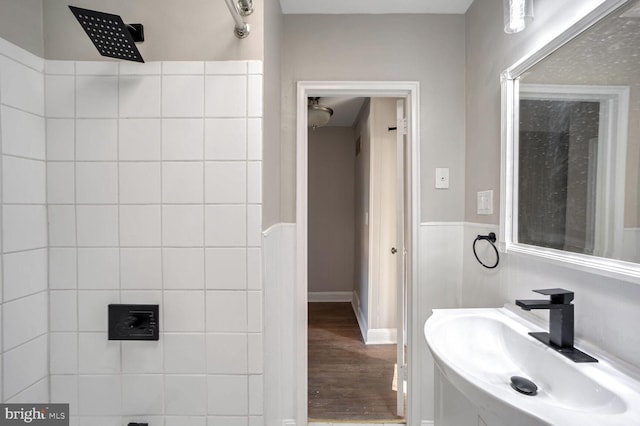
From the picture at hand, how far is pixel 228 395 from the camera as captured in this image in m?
1.00

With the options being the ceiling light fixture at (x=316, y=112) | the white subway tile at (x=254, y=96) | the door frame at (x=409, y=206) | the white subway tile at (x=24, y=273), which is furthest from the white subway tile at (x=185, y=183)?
A: the ceiling light fixture at (x=316, y=112)

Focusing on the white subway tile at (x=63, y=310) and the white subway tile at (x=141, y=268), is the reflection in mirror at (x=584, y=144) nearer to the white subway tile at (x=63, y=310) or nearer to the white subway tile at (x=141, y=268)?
the white subway tile at (x=141, y=268)

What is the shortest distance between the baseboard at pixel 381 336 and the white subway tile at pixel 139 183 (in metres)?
2.30

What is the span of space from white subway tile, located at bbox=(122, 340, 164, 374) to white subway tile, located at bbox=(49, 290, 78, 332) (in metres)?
0.22

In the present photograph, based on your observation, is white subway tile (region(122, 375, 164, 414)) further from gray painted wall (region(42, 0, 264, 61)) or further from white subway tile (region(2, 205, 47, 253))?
gray painted wall (region(42, 0, 264, 61))

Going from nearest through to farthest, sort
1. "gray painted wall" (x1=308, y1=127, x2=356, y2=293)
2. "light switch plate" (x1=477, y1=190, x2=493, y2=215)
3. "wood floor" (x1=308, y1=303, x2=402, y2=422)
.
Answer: "light switch plate" (x1=477, y1=190, x2=493, y2=215), "wood floor" (x1=308, y1=303, x2=402, y2=422), "gray painted wall" (x1=308, y1=127, x2=356, y2=293)

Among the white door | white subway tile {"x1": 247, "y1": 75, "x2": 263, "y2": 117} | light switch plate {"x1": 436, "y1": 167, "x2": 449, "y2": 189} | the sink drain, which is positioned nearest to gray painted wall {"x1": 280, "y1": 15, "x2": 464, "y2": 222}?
light switch plate {"x1": 436, "y1": 167, "x2": 449, "y2": 189}

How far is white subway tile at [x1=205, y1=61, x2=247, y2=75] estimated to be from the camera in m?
1.00

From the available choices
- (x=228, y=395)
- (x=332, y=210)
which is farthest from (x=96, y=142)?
(x=332, y=210)

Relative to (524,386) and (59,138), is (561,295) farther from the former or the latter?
(59,138)

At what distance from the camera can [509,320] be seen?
103 cm

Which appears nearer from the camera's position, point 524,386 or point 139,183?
point 524,386

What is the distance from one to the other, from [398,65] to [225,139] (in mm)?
1099

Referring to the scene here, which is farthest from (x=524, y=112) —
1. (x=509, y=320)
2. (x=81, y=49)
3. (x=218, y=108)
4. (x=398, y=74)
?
(x=81, y=49)
